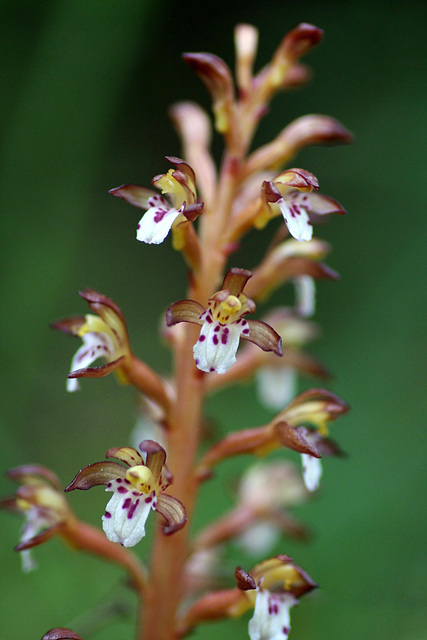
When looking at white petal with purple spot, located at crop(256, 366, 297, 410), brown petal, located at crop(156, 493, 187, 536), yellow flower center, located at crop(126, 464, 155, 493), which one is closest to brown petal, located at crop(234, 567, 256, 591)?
brown petal, located at crop(156, 493, 187, 536)

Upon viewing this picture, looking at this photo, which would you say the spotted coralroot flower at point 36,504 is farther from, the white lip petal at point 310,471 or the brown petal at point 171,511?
the white lip petal at point 310,471

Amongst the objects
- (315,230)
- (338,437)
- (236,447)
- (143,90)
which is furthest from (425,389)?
(143,90)

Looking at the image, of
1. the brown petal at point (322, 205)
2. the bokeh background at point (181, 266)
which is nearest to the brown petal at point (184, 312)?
the brown petal at point (322, 205)

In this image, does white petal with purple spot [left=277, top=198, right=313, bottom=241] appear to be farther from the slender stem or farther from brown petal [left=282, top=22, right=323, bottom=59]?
brown petal [left=282, top=22, right=323, bottom=59]

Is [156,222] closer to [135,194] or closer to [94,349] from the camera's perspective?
[135,194]

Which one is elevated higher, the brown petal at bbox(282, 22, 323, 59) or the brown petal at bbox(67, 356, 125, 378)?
the brown petal at bbox(282, 22, 323, 59)

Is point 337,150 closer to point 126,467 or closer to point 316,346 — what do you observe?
point 316,346
